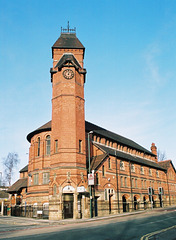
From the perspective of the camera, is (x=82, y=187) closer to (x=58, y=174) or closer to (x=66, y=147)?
(x=58, y=174)

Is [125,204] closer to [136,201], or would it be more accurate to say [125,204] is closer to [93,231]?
[136,201]

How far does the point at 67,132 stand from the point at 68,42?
610 inches

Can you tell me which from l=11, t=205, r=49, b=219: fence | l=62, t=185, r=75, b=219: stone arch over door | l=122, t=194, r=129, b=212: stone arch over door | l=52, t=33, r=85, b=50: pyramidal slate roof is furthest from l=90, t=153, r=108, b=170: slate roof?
l=52, t=33, r=85, b=50: pyramidal slate roof

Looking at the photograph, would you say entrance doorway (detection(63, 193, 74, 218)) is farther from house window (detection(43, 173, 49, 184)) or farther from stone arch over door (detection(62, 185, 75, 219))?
house window (detection(43, 173, 49, 184))

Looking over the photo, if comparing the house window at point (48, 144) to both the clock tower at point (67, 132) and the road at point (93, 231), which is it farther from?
the road at point (93, 231)

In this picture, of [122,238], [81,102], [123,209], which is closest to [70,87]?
[81,102]

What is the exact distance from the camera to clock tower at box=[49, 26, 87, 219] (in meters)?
25.7

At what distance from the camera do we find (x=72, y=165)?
26750 mm

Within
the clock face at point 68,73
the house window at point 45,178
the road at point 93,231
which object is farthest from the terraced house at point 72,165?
the road at point 93,231

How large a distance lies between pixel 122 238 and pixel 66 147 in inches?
679

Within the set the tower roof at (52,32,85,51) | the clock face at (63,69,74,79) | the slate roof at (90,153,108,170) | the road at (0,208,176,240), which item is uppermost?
the tower roof at (52,32,85,51)

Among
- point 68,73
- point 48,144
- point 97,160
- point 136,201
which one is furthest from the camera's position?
point 136,201

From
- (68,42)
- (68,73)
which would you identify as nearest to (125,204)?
(68,73)

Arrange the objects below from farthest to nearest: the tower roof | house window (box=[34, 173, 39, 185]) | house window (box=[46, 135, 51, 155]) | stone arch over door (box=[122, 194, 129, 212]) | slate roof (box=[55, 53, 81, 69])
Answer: stone arch over door (box=[122, 194, 129, 212]) < the tower roof < house window (box=[46, 135, 51, 155]) < house window (box=[34, 173, 39, 185]) < slate roof (box=[55, 53, 81, 69])
